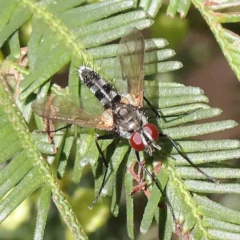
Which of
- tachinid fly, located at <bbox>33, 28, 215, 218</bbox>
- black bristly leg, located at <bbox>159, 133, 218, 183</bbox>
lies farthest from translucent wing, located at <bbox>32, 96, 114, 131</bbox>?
black bristly leg, located at <bbox>159, 133, 218, 183</bbox>

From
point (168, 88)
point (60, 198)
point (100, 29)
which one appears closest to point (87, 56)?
point (100, 29)

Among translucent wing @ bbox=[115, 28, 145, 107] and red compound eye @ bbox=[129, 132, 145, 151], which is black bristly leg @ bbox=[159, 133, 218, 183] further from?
translucent wing @ bbox=[115, 28, 145, 107]

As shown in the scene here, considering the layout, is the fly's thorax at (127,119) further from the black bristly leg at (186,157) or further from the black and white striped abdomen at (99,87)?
the black bristly leg at (186,157)

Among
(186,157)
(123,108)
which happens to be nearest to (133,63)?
(123,108)

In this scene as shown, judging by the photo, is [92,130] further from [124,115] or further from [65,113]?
[124,115]

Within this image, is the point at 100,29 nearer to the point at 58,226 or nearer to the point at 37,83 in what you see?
the point at 37,83
